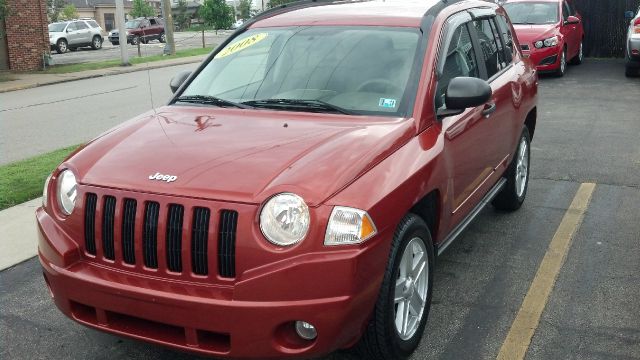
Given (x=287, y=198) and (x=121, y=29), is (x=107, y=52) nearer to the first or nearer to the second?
(x=121, y=29)

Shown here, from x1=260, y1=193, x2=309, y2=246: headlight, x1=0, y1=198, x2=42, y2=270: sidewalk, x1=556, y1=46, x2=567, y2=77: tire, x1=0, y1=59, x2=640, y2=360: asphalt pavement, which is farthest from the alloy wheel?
x1=556, y1=46, x2=567, y2=77: tire

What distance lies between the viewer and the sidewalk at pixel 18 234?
17.4ft

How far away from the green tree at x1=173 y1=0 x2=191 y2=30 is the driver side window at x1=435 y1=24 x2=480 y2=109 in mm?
65745

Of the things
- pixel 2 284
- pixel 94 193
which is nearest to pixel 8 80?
pixel 2 284

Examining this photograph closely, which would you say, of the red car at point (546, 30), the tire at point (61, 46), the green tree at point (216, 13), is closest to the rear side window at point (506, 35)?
the red car at point (546, 30)

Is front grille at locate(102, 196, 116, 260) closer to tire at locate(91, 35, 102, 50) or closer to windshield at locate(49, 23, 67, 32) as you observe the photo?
windshield at locate(49, 23, 67, 32)

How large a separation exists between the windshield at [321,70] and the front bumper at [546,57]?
11198mm

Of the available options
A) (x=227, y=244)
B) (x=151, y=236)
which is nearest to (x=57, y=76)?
(x=151, y=236)

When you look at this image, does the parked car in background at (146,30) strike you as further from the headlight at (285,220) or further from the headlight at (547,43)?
the headlight at (285,220)

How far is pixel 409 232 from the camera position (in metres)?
3.42

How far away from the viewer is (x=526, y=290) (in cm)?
446

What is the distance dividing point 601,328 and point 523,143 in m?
2.50

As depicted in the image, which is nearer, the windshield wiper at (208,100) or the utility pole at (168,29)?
the windshield wiper at (208,100)

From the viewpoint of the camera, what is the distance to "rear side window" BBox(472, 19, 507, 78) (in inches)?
204
